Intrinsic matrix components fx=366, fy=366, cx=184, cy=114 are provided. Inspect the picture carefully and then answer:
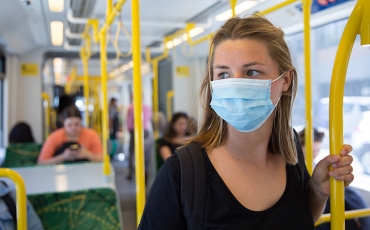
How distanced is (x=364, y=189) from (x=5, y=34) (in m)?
5.04

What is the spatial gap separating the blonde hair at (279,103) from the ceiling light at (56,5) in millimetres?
3078

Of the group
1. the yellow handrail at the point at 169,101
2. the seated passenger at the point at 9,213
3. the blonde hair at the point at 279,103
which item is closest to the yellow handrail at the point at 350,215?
the blonde hair at the point at 279,103

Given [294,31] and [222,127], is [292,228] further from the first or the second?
[294,31]

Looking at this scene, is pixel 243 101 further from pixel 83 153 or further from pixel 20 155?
pixel 20 155

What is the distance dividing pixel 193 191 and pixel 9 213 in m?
1.30

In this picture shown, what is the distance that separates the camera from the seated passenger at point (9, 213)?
1.83m

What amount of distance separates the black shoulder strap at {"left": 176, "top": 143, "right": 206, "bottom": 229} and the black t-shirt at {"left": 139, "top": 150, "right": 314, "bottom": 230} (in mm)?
14

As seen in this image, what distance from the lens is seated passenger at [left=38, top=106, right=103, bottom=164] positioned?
361 centimetres

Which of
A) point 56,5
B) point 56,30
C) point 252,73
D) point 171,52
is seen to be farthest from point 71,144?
point 171,52

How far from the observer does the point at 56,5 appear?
3.96 m

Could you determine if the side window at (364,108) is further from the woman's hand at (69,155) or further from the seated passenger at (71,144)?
the woman's hand at (69,155)

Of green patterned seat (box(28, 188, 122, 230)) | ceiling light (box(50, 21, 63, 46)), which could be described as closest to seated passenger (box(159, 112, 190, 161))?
green patterned seat (box(28, 188, 122, 230))

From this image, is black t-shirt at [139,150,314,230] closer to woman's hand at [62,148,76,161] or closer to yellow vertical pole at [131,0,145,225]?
yellow vertical pole at [131,0,145,225]

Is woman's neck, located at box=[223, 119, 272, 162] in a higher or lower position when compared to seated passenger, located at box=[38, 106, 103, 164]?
higher
